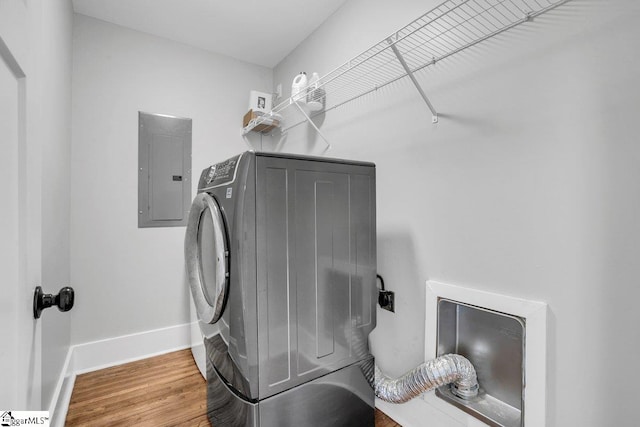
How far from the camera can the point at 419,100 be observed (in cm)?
154

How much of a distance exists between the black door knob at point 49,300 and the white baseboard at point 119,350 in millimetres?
1497

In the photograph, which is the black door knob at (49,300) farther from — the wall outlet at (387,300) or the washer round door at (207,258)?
the wall outlet at (387,300)

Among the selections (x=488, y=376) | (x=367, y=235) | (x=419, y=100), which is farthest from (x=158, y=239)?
(x=488, y=376)

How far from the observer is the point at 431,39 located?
1.36 metres

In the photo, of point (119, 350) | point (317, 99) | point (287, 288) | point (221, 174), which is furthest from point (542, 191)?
point (119, 350)

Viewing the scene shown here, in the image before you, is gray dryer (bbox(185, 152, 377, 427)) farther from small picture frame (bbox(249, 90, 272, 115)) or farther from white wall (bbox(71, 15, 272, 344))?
small picture frame (bbox(249, 90, 272, 115))

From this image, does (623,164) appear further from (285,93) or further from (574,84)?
(285,93)

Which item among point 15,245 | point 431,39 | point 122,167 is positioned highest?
point 431,39

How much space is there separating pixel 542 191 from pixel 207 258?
152cm

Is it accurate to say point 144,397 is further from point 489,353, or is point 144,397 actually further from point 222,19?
point 222,19

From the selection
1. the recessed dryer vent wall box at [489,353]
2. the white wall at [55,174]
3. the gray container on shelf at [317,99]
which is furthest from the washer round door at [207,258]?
the gray container on shelf at [317,99]

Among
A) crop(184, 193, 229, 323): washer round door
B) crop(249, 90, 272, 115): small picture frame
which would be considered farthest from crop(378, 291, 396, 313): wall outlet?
crop(249, 90, 272, 115): small picture frame

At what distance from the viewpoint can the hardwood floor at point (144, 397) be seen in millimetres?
1652

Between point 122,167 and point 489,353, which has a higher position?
point 122,167
